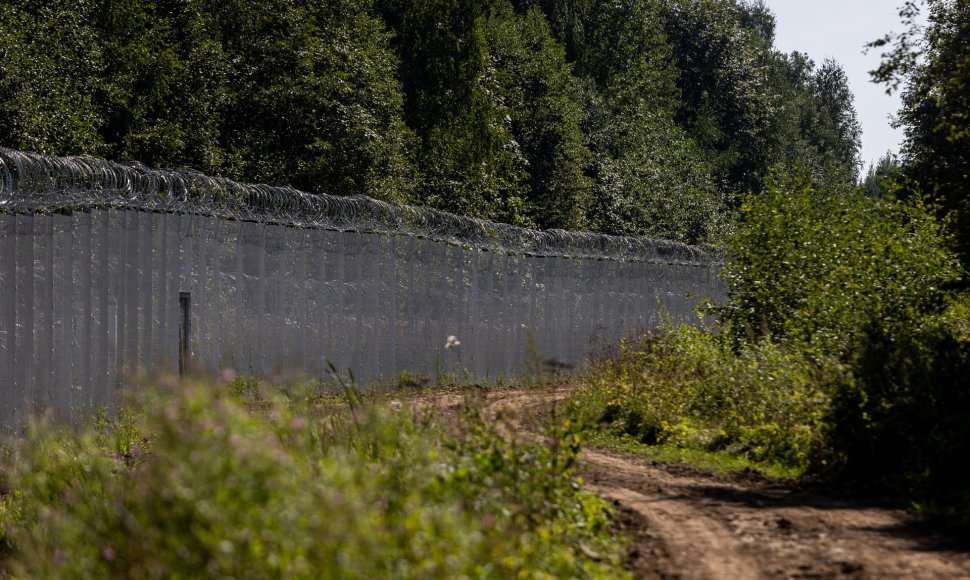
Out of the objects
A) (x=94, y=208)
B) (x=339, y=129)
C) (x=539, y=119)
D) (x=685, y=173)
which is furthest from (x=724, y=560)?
(x=685, y=173)

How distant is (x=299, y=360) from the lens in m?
12.6

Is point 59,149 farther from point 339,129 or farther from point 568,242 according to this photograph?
point 568,242

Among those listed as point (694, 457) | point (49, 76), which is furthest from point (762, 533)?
point (49, 76)

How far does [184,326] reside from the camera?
36.6 ft

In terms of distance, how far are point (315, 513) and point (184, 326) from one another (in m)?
8.18

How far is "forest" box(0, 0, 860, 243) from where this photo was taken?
19.4 meters

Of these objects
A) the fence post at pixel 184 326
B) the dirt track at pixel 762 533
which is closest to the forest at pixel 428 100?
the fence post at pixel 184 326

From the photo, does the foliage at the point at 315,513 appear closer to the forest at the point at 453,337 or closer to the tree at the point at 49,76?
the forest at the point at 453,337

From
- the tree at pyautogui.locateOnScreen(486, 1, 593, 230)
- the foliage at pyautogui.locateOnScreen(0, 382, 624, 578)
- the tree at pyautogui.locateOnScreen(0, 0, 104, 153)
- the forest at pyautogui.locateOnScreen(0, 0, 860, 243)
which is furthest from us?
the tree at pyautogui.locateOnScreen(486, 1, 593, 230)

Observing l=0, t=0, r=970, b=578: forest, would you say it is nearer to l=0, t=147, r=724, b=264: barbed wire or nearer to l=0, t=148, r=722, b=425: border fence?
l=0, t=148, r=722, b=425: border fence

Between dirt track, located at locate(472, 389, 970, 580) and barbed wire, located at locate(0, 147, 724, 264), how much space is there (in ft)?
16.3

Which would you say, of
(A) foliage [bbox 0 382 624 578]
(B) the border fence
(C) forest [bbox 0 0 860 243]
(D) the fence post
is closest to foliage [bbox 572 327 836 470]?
(A) foliage [bbox 0 382 624 578]

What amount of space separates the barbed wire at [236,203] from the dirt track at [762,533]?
4.95 meters

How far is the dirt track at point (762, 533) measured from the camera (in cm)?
520
